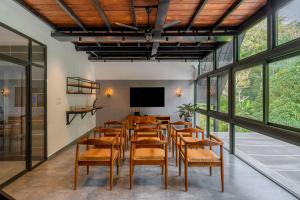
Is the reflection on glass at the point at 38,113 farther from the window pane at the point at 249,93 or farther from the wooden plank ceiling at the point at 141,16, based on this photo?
the window pane at the point at 249,93

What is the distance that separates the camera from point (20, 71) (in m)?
3.81

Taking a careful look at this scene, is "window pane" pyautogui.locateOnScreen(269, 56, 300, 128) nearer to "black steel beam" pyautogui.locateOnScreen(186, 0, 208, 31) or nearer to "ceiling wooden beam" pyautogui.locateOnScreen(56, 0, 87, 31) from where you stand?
"black steel beam" pyautogui.locateOnScreen(186, 0, 208, 31)

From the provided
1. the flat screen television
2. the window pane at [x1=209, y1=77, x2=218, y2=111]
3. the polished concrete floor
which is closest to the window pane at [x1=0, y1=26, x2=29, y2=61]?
the polished concrete floor

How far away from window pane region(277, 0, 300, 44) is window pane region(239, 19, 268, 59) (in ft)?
1.23

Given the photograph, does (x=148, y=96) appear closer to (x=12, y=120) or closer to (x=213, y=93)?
(x=213, y=93)

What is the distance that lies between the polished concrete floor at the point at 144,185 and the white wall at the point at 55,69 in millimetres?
1179

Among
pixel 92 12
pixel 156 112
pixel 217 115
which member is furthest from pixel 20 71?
pixel 156 112

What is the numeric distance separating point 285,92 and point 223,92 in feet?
8.89

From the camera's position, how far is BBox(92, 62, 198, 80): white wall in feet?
30.9

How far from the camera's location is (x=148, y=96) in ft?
32.0

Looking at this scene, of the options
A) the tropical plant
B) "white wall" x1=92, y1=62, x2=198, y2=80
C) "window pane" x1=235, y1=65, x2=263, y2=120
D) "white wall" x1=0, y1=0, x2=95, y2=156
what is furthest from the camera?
"white wall" x1=92, y1=62, x2=198, y2=80

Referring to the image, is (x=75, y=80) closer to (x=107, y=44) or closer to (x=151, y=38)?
(x=107, y=44)

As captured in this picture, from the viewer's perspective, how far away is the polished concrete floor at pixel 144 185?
307 centimetres

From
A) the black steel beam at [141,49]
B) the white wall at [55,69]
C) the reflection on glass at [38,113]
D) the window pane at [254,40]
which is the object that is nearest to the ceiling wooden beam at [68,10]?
the white wall at [55,69]
